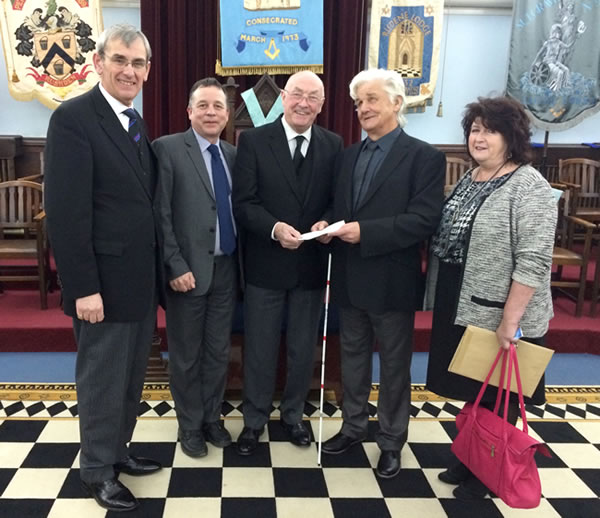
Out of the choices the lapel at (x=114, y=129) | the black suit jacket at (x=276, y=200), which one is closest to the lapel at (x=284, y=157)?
the black suit jacket at (x=276, y=200)

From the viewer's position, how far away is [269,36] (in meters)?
4.98

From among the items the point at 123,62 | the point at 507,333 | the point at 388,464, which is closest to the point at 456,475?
the point at 388,464

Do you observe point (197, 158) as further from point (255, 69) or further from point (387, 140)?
point (255, 69)

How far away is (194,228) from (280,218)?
361mm

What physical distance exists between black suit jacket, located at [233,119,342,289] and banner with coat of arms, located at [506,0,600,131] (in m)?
3.51

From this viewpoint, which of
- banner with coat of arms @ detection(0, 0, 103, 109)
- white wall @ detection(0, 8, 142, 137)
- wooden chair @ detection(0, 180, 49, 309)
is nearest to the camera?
wooden chair @ detection(0, 180, 49, 309)

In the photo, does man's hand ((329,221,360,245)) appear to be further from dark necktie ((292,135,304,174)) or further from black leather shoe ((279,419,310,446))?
black leather shoe ((279,419,310,446))

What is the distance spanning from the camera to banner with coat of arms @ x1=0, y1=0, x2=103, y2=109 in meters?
4.89

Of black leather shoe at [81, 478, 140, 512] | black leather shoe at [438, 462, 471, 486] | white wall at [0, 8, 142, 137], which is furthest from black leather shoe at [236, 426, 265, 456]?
white wall at [0, 8, 142, 137]

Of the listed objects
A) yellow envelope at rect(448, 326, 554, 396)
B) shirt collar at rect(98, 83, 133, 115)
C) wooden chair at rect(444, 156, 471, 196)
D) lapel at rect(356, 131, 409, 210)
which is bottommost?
yellow envelope at rect(448, 326, 554, 396)

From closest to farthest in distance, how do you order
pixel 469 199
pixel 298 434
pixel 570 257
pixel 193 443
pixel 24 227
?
1. pixel 469 199
2. pixel 193 443
3. pixel 298 434
4. pixel 570 257
5. pixel 24 227

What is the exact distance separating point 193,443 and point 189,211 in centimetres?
103

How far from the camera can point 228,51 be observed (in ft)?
16.3

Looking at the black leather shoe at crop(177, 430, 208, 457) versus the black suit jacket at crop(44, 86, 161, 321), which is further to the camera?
the black leather shoe at crop(177, 430, 208, 457)
